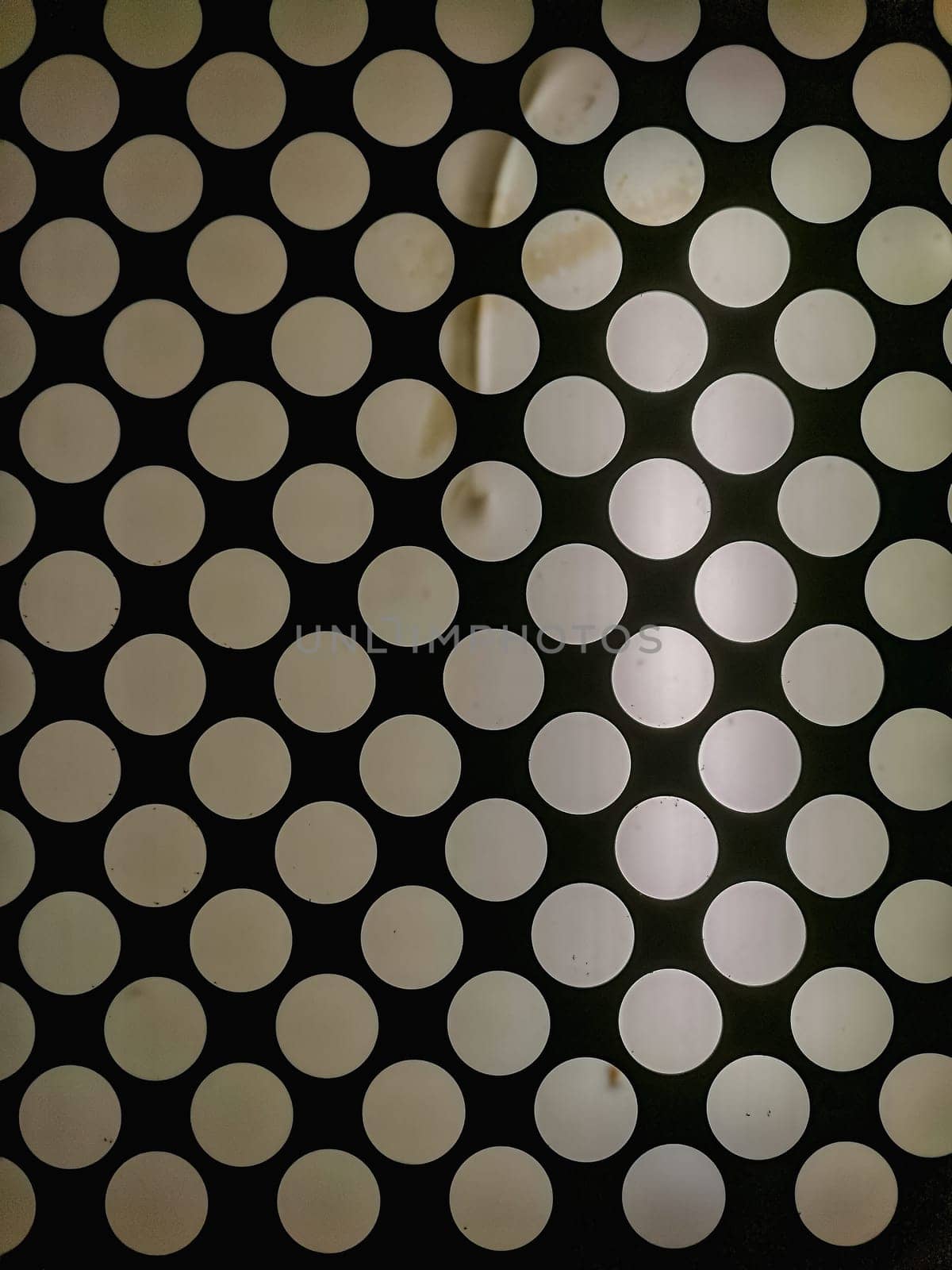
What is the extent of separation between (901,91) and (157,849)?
857mm

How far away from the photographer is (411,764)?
0.65 meters

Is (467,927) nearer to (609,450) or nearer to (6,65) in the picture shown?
(609,450)

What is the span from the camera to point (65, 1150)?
67 centimetres

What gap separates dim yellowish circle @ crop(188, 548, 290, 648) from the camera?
2.12 feet

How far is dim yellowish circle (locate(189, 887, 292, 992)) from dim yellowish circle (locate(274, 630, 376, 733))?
15 centimetres

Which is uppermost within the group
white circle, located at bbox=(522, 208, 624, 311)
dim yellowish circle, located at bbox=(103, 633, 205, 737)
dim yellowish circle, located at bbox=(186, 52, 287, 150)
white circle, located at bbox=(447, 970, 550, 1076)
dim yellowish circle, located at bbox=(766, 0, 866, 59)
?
dim yellowish circle, located at bbox=(766, 0, 866, 59)

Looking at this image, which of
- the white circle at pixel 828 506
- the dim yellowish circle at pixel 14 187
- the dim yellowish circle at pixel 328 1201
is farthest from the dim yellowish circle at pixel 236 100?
the dim yellowish circle at pixel 328 1201

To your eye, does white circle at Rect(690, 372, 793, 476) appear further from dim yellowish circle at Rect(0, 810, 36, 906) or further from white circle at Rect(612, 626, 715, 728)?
dim yellowish circle at Rect(0, 810, 36, 906)

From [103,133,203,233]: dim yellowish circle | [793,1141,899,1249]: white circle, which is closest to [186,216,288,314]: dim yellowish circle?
[103,133,203,233]: dim yellowish circle

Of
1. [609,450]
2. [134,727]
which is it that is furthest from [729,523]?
[134,727]

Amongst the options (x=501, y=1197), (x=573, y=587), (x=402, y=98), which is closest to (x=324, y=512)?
(x=573, y=587)

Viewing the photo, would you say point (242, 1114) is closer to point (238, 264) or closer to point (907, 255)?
point (238, 264)

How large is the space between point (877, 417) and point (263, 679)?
21.2 inches

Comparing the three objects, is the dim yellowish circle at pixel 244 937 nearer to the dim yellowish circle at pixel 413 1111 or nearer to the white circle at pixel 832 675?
the dim yellowish circle at pixel 413 1111
